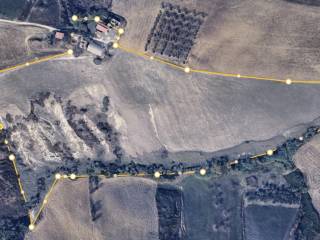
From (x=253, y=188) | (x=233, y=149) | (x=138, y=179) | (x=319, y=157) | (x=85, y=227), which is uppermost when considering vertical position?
(x=319, y=157)

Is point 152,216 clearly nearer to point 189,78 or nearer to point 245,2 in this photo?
point 189,78

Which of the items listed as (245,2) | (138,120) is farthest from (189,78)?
(245,2)

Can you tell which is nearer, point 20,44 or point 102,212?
point 20,44

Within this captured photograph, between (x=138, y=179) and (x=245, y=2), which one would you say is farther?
(x=138, y=179)

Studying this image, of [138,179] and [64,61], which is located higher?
[64,61]

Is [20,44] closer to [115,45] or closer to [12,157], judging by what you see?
[115,45]

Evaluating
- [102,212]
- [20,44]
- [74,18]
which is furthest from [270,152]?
[20,44]

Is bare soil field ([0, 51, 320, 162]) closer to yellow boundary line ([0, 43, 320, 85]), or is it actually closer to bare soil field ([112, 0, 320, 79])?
yellow boundary line ([0, 43, 320, 85])

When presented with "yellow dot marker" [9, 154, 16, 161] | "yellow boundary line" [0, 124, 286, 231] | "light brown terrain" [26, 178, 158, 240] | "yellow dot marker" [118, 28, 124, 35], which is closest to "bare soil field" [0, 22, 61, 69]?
"yellow dot marker" [118, 28, 124, 35]
